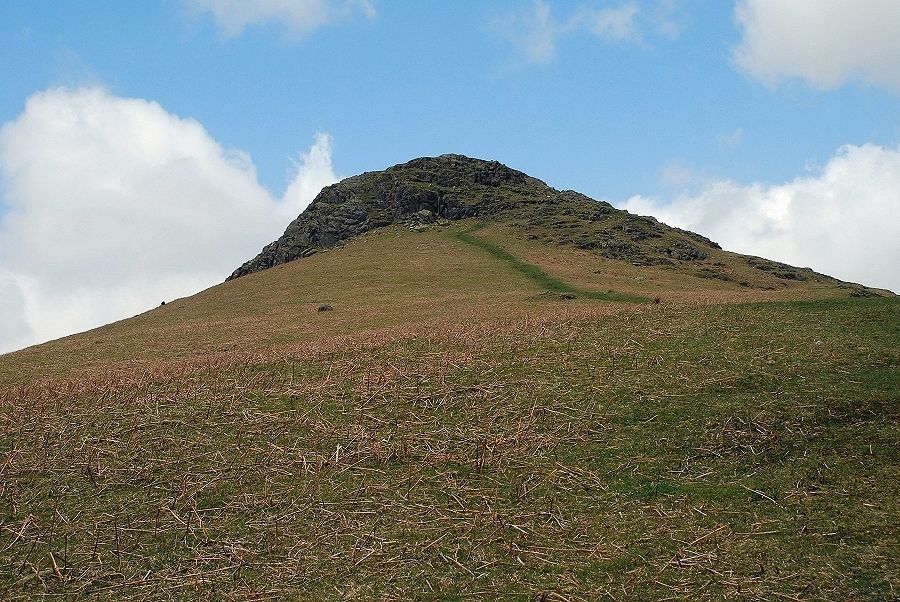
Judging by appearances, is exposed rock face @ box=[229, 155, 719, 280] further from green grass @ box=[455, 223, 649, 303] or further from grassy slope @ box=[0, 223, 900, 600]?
A: grassy slope @ box=[0, 223, 900, 600]

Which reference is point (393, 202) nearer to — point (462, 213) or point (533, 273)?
point (462, 213)

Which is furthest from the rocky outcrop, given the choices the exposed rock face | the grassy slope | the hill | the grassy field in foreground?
the grassy field in foreground

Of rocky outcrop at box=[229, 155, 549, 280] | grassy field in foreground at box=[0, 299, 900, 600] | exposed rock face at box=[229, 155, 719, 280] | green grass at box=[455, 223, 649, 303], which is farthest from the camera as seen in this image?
rocky outcrop at box=[229, 155, 549, 280]

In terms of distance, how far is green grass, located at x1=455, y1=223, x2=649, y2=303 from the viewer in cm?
5759

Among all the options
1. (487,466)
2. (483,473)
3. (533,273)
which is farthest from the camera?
(533,273)

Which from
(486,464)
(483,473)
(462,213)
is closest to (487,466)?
(486,464)

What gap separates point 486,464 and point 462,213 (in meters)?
97.4

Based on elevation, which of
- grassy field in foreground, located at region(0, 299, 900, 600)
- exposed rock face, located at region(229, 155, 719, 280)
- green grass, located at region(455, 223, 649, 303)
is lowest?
grassy field in foreground, located at region(0, 299, 900, 600)

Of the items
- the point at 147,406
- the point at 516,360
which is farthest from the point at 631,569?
the point at 147,406

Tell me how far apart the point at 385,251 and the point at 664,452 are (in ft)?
254

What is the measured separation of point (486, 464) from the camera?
59.1ft

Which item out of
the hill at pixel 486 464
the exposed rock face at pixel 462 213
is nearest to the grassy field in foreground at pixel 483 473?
the hill at pixel 486 464

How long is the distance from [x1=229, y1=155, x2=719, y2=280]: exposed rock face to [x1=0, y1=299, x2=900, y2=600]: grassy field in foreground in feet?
224

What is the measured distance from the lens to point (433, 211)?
11431 centimetres
